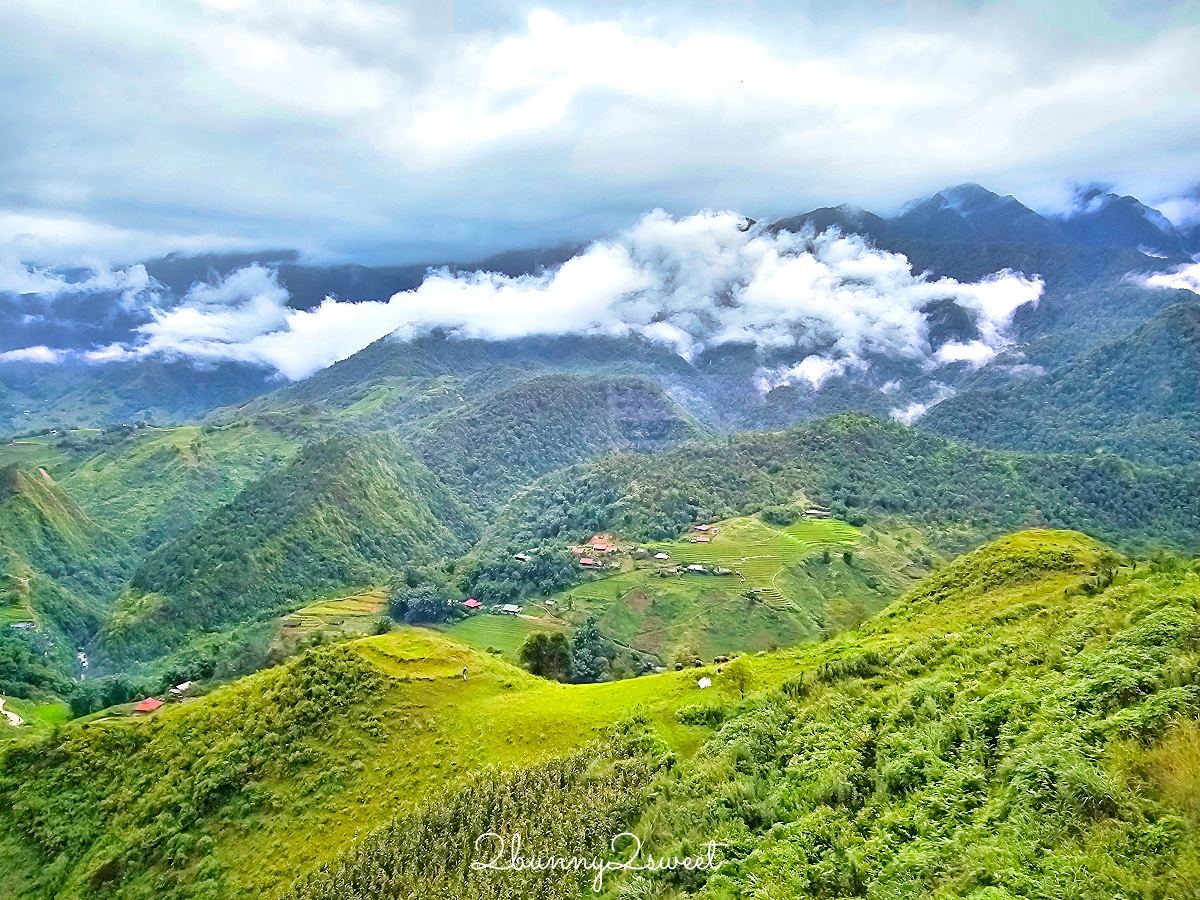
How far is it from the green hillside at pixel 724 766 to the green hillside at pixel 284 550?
9053cm

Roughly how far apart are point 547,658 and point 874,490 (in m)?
121

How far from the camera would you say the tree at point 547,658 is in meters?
70.0

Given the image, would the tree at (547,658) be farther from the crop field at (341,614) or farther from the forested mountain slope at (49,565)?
the forested mountain slope at (49,565)

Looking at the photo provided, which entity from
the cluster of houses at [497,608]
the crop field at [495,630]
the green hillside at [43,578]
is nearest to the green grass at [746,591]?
the crop field at [495,630]

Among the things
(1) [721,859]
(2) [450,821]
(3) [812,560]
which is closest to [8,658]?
(2) [450,821]

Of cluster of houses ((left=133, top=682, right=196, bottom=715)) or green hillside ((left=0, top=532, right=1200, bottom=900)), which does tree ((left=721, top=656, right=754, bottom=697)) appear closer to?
green hillside ((left=0, top=532, right=1200, bottom=900))

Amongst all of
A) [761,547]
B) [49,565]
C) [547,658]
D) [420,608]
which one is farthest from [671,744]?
[49,565]

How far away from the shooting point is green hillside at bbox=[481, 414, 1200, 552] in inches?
5925

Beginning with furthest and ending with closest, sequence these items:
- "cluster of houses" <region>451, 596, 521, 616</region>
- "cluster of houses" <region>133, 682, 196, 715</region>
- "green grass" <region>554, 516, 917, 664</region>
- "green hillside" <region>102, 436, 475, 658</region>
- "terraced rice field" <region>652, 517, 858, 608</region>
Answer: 1. "green hillside" <region>102, 436, 475, 658</region>
2. "cluster of houses" <region>451, 596, 521, 616</region>
3. "terraced rice field" <region>652, 517, 858, 608</region>
4. "green grass" <region>554, 516, 917, 664</region>
5. "cluster of houses" <region>133, 682, 196, 715</region>

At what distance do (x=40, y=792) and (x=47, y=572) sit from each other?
130 m

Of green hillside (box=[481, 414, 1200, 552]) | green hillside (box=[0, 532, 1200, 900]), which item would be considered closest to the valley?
green hillside (box=[0, 532, 1200, 900])

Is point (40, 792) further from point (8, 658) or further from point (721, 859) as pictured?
point (8, 658)

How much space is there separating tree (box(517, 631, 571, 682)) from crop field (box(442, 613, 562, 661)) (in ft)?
107

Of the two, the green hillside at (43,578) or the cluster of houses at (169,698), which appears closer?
the cluster of houses at (169,698)
